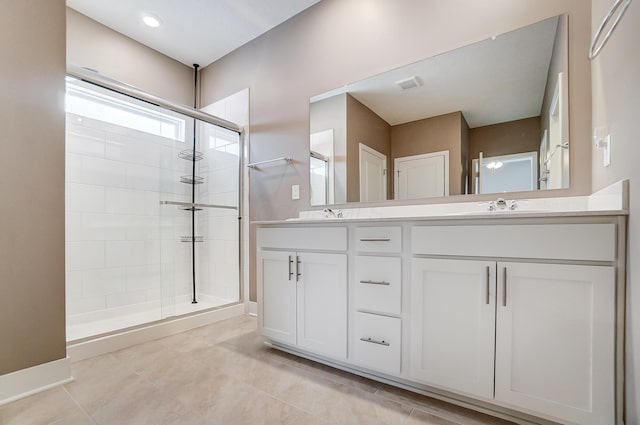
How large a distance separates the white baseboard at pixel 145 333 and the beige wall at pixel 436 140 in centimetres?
197

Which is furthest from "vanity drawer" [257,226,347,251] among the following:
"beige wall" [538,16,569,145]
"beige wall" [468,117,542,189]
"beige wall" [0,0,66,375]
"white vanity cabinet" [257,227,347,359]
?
"beige wall" [538,16,569,145]

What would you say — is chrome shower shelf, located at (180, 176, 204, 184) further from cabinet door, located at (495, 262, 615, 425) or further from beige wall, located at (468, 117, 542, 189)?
cabinet door, located at (495, 262, 615, 425)

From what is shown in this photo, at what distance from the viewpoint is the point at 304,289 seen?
1756mm

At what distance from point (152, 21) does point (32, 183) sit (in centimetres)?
190

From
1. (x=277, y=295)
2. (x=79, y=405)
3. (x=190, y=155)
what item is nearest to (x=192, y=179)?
(x=190, y=155)

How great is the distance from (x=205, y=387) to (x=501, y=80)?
234 cm

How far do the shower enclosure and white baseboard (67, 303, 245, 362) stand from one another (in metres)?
0.12

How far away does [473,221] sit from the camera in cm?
126

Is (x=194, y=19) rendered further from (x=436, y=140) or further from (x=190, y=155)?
(x=436, y=140)

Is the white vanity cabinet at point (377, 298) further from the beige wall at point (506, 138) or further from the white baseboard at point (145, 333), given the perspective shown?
the white baseboard at point (145, 333)

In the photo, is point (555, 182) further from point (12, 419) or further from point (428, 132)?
point (12, 419)

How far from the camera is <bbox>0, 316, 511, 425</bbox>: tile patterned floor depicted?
125 cm

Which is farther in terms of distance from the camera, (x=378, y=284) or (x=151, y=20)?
(x=151, y=20)

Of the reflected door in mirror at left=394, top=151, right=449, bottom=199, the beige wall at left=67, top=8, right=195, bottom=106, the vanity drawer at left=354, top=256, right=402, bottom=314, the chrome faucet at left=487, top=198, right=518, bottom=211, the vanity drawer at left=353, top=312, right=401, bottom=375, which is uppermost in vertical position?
the beige wall at left=67, top=8, right=195, bottom=106
